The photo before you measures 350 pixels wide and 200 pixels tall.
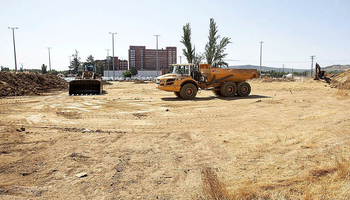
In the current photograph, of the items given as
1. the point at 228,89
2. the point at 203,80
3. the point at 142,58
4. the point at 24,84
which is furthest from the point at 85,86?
the point at 142,58

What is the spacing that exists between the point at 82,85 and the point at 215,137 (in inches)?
583

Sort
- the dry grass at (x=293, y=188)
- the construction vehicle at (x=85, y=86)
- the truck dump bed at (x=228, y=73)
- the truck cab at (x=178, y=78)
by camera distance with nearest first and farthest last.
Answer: the dry grass at (x=293, y=188)
the truck cab at (x=178, y=78)
the truck dump bed at (x=228, y=73)
the construction vehicle at (x=85, y=86)

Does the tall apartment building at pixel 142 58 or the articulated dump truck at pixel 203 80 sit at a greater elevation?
the tall apartment building at pixel 142 58

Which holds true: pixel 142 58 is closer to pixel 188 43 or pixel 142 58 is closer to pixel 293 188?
pixel 188 43

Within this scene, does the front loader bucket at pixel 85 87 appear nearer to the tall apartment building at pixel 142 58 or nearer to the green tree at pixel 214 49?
the green tree at pixel 214 49

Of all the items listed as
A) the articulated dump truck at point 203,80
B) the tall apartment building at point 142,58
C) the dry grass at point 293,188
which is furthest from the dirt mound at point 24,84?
the tall apartment building at point 142,58

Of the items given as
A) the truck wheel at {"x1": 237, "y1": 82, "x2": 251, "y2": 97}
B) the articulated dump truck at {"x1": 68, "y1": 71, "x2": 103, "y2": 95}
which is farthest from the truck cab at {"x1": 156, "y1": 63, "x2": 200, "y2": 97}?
the articulated dump truck at {"x1": 68, "y1": 71, "x2": 103, "y2": 95}

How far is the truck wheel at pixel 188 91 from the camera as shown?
15094 millimetres

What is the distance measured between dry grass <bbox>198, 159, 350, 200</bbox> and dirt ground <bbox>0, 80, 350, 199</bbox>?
0.5 inches

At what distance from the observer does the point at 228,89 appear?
16.3m

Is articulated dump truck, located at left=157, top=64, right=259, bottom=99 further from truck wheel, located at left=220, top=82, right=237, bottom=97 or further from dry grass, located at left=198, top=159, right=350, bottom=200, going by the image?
dry grass, located at left=198, top=159, right=350, bottom=200

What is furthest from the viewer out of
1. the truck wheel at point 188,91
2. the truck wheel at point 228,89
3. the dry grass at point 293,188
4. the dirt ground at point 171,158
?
the truck wheel at point 228,89

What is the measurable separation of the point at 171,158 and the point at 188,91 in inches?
415

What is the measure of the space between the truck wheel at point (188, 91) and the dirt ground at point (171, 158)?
6.84 metres
